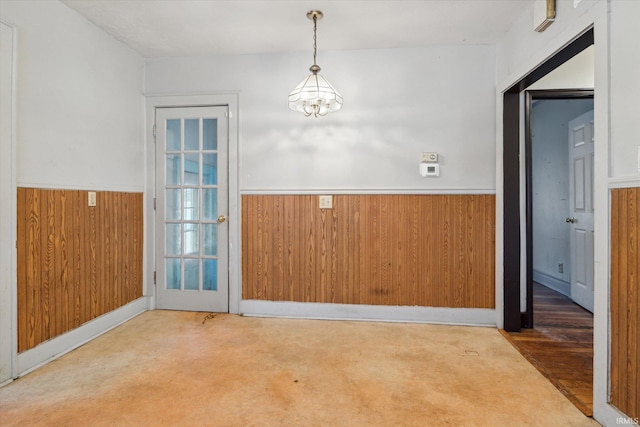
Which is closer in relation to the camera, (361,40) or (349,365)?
(349,365)

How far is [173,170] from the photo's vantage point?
345 centimetres

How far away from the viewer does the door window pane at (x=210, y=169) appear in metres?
3.39

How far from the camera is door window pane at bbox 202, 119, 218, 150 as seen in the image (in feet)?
11.1

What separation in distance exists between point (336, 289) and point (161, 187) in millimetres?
2031

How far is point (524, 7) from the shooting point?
2.52 meters

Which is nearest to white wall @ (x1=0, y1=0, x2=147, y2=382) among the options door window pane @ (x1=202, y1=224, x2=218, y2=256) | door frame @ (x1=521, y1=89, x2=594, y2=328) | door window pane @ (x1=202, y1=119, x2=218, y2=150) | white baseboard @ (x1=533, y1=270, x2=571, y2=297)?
door window pane @ (x1=202, y1=119, x2=218, y2=150)

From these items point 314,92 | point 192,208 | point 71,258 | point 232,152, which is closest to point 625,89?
point 314,92

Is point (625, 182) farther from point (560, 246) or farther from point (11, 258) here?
point (11, 258)

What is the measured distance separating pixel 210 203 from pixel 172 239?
55cm

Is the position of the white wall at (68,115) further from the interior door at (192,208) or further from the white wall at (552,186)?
the white wall at (552,186)

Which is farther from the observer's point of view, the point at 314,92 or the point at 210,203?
the point at 210,203

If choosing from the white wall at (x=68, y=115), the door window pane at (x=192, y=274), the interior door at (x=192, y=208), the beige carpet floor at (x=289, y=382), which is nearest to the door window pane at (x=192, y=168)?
the interior door at (x=192, y=208)

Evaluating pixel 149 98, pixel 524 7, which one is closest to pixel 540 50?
pixel 524 7

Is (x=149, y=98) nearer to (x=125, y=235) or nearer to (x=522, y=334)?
(x=125, y=235)
